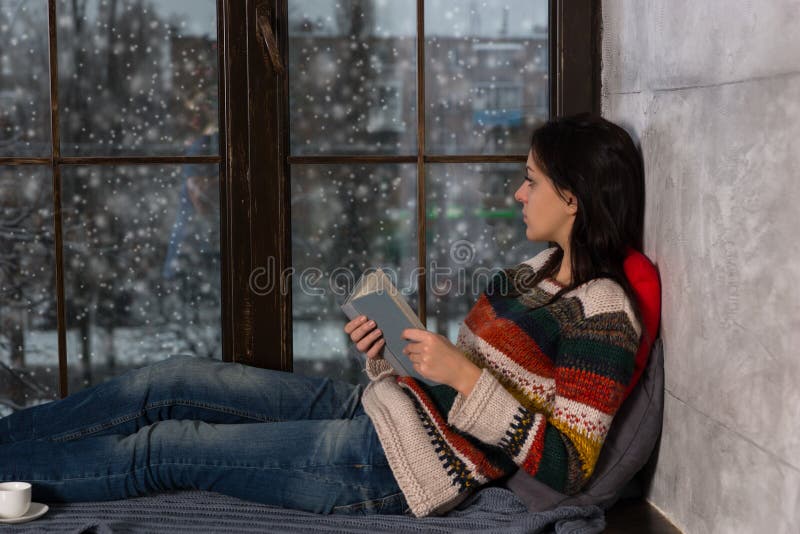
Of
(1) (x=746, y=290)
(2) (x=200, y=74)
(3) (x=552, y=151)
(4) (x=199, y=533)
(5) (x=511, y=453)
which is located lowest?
(4) (x=199, y=533)

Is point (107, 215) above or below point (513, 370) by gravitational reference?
above

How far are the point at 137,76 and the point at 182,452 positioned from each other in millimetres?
970

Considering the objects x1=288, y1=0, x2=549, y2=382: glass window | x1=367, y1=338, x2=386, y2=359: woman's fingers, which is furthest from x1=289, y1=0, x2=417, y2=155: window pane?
x1=367, y1=338, x2=386, y2=359: woman's fingers

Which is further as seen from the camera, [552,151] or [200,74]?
[200,74]

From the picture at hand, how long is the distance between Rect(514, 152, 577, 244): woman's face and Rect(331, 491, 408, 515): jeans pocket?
0.61 meters

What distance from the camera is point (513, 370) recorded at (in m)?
1.72

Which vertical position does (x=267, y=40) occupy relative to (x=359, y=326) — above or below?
above

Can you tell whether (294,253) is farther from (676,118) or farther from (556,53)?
(676,118)

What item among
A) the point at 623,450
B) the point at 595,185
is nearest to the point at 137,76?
the point at 595,185

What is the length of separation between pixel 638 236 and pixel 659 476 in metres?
0.50

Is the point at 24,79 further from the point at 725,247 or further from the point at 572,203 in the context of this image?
the point at 725,247

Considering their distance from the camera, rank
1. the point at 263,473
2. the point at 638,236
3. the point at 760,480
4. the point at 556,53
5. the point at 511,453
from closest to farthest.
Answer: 1. the point at 760,480
2. the point at 511,453
3. the point at 263,473
4. the point at 638,236
5. the point at 556,53

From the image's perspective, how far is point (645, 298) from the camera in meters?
1.70

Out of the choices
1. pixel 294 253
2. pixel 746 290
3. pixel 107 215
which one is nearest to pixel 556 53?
pixel 294 253
